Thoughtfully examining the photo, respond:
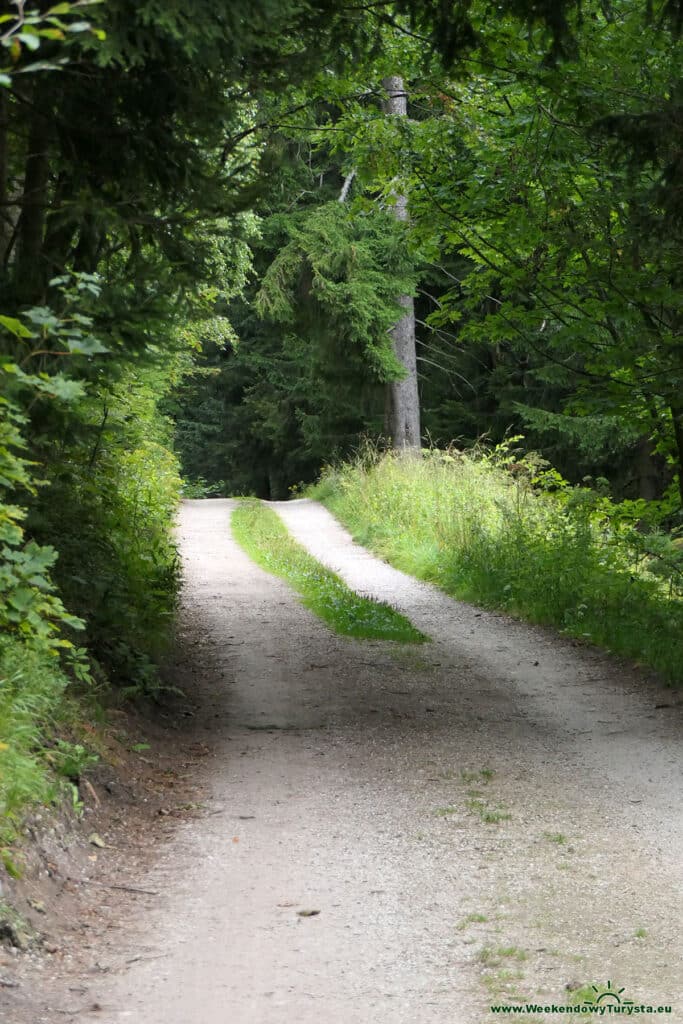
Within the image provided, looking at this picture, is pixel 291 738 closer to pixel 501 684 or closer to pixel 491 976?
pixel 501 684

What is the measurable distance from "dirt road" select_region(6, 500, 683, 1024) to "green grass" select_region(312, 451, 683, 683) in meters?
0.82

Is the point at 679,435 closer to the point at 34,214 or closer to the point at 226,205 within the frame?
the point at 226,205

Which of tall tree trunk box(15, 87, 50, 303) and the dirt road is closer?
the dirt road

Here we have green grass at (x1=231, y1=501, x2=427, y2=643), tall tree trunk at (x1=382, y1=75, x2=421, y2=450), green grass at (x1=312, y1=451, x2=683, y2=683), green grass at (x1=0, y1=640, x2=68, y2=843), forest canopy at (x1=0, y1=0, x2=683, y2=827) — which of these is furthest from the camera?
tall tree trunk at (x1=382, y1=75, x2=421, y2=450)

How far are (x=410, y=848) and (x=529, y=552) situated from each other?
907 cm

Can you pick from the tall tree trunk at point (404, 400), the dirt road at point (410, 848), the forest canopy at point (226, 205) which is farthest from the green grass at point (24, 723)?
the tall tree trunk at point (404, 400)

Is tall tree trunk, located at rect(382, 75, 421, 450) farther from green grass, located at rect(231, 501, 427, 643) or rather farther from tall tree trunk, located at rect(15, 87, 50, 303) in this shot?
tall tree trunk, located at rect(15, 87, 50, 303)

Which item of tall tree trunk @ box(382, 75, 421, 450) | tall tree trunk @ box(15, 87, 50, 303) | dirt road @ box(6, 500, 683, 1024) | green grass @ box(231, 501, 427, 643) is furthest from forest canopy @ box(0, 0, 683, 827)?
tall tree trunk @ box(382, 75, 421, 450)

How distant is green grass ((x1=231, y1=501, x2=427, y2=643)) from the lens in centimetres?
1168

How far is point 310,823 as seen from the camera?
19.2ft

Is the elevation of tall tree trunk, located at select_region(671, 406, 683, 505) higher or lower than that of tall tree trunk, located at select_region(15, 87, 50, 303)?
lower

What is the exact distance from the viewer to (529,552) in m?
14.2

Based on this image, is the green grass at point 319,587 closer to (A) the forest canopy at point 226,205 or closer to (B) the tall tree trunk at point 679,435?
(A) the forest canopy at point 226,205

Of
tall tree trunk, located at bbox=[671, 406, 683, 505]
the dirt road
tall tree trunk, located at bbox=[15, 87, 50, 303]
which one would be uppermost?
tall tree trunk, located at bbox=[15, 87, 50, 303]
